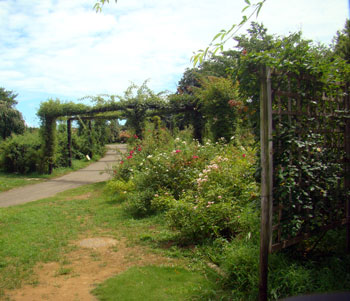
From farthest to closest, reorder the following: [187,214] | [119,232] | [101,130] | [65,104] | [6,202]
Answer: [101,130], [65,104], [6,202], [119,232], [187,214]

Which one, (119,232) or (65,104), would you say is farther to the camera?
(65,104)

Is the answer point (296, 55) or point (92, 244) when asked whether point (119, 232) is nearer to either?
point (92, 244)

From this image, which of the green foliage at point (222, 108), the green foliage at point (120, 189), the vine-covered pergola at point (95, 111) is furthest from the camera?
the vine-covered pergola at point (95, 111)

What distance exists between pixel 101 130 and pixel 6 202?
535 inches

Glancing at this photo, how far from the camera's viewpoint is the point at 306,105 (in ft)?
10.00

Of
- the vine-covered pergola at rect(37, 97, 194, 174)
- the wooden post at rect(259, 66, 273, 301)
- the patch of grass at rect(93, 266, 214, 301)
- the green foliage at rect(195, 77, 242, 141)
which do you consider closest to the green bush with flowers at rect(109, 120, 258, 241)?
the wooden post at rect(259, 66, 273, 301)

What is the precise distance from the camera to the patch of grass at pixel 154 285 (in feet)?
9.73

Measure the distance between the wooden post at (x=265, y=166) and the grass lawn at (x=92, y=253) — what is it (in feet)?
2.34

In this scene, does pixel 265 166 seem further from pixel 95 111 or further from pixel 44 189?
pixel 95 111

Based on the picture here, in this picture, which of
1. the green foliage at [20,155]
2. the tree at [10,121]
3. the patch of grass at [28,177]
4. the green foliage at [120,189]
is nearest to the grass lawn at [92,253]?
the green foliage at [120,189]

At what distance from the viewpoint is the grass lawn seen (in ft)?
10.4

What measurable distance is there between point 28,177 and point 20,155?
185 centimetres

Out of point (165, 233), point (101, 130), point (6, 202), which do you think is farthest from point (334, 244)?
point (101, 130)

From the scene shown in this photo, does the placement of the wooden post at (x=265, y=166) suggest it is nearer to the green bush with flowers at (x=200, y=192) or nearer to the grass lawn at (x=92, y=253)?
the green bush with flowers at (x=200, y=192)
